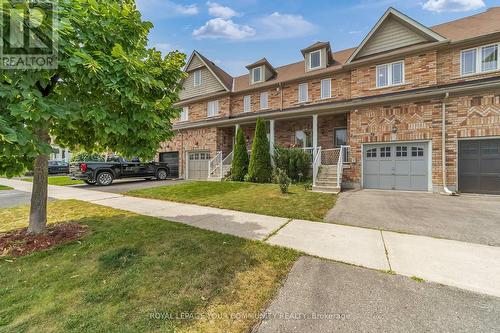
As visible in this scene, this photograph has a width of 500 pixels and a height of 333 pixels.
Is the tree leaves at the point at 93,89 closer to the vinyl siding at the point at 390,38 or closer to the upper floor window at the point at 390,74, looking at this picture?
the upper floor window at the point at 390,74

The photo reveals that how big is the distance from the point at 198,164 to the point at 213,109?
4.55 m

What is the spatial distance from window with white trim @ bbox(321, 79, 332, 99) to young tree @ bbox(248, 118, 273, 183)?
173 inches

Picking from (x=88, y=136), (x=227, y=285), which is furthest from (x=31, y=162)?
(x=227, y=285)

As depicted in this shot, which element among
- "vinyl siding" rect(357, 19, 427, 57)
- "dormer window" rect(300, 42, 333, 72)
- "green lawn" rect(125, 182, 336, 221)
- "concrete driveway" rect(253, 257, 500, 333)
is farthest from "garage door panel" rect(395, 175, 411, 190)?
"concrete driveway" rect(253, 257, 500, 333)

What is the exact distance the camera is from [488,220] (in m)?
5.66

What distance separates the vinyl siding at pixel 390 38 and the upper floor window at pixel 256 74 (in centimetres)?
689

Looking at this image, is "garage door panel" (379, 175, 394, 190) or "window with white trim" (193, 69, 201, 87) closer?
"garage door panel" (379, 175, 394, 190)

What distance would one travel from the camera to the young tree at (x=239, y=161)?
13.6 m

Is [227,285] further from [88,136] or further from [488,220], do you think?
[488,220]

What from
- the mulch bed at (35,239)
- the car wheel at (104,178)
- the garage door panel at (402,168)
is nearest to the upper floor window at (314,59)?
the garage door panel at (402,168)

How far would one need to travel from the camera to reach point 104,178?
1361 cm

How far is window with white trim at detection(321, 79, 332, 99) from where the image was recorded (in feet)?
44.3

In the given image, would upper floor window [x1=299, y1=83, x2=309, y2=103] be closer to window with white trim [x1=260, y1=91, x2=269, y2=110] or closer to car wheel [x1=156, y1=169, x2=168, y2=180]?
window with white trim [x1=260, y1=91, x2=269, y2=110]

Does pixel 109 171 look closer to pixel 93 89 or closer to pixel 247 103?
pixel 247 103
